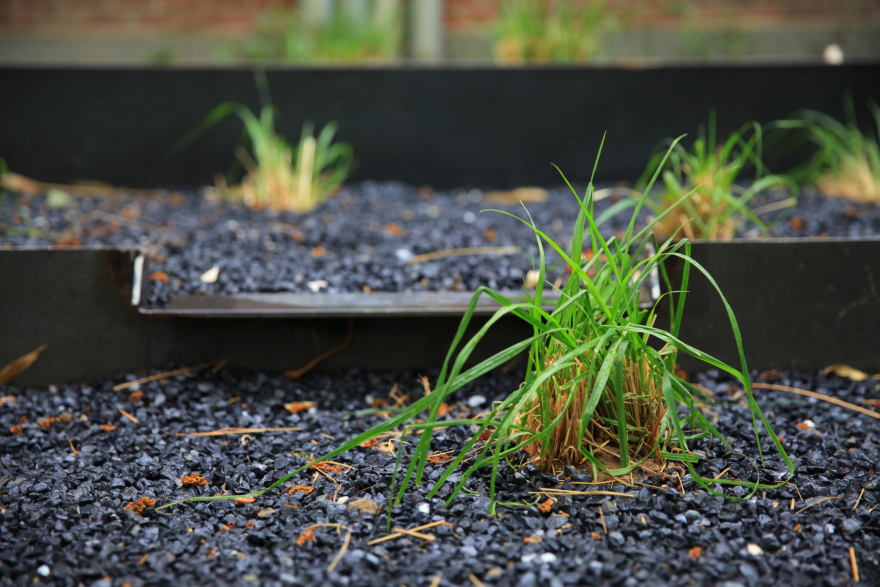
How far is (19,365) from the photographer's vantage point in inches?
57.4

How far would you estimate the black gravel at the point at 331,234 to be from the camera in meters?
1.66

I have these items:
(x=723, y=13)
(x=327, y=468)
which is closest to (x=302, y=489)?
(x=327, y=468)

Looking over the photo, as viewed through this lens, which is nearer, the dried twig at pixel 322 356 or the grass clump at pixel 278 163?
the dried twig at pixel 322 356

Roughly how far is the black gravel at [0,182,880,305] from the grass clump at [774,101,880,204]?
0.11 metres

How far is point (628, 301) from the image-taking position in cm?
102

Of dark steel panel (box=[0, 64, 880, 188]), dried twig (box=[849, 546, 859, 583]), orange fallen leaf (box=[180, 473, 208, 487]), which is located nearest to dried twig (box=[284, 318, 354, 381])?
orange fallen leaf (box=[180, 473, 208, 487])

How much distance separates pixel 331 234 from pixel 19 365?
2.89 ft

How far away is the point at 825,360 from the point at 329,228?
1393 mm

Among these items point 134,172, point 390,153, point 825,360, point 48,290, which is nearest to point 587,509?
point 825,360

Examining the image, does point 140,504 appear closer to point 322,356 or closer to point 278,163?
point 322,356

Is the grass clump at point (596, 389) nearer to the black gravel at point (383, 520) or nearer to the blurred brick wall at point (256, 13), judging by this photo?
the black gravel at point (383, 520)

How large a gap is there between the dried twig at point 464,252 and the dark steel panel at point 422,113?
87cm

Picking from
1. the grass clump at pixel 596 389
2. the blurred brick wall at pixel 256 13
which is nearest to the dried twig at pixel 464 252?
the grass clump at pixel 596 389

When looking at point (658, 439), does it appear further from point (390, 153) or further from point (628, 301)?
point (390, 153)
